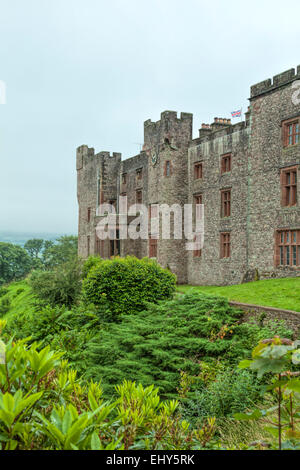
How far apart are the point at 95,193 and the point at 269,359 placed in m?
34.4

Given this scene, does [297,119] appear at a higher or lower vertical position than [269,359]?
higher

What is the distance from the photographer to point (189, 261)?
A: 27.0 meters

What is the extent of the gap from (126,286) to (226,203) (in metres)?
9.37

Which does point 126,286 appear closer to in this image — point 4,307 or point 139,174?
point 4,307

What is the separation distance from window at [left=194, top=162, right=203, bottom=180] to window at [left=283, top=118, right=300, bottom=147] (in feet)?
24.0

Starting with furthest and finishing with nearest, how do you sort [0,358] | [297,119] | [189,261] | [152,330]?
1. [189,261]
2. [297,119]
3. [152,330]
4. [0,358]

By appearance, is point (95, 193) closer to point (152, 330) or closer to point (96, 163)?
point (96, 163)

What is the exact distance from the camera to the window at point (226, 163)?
24.1 metres

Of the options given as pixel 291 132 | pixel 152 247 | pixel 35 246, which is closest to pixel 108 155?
pixel 152 247

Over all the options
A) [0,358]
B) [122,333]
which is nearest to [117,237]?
[122,333]

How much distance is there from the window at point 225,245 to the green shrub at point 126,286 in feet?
22.6

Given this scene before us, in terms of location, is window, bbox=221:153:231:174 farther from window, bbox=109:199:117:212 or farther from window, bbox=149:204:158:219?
window, bbox=109:199:117:212

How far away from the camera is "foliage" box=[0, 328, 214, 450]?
3125mm

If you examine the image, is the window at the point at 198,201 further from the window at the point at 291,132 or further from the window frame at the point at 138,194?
the window at the point at 291,132
